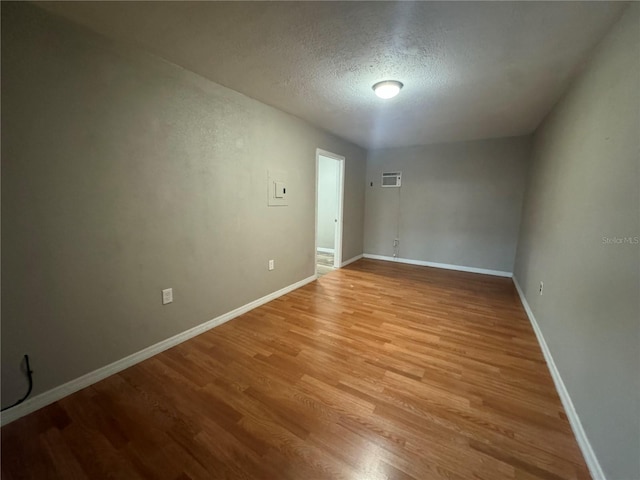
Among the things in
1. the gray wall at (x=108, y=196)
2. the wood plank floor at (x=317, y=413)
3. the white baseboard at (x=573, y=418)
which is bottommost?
the wood plank floor at (x=317, y=413)

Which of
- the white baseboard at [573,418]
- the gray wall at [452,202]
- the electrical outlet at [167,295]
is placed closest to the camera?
the white baseboard at [573,418]

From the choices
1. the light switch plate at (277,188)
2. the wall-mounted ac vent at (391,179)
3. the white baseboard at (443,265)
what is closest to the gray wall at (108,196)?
the light switch plate at (277,188)

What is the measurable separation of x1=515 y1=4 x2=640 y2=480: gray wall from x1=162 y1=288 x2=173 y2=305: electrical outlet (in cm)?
271

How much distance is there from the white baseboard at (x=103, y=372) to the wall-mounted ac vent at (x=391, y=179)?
372 cm

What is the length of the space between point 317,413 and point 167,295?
59.3 inches

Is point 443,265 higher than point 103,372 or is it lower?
higher

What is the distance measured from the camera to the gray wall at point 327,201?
585 cm

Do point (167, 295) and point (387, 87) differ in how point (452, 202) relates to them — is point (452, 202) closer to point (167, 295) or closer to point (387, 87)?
point (387, 87)

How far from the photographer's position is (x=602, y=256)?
4.43 feet

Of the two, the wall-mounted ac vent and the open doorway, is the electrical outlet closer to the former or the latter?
the open doorway

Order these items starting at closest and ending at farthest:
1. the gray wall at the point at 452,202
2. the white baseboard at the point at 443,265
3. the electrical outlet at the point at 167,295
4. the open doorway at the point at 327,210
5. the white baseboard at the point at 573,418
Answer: the white baseboard at the point at 573,418 → the electrical outlet at the point at 167,295 → the gray wall at the point at 452,202 → the white baseboard at the point at 443,265 → the open doorway at the point at 327,210

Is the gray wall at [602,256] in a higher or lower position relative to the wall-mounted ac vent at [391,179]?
lower

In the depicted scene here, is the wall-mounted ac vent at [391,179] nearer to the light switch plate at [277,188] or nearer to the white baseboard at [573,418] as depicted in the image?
the light switch plate at [277,188]

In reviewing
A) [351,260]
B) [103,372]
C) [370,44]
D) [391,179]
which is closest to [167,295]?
[103,372]
